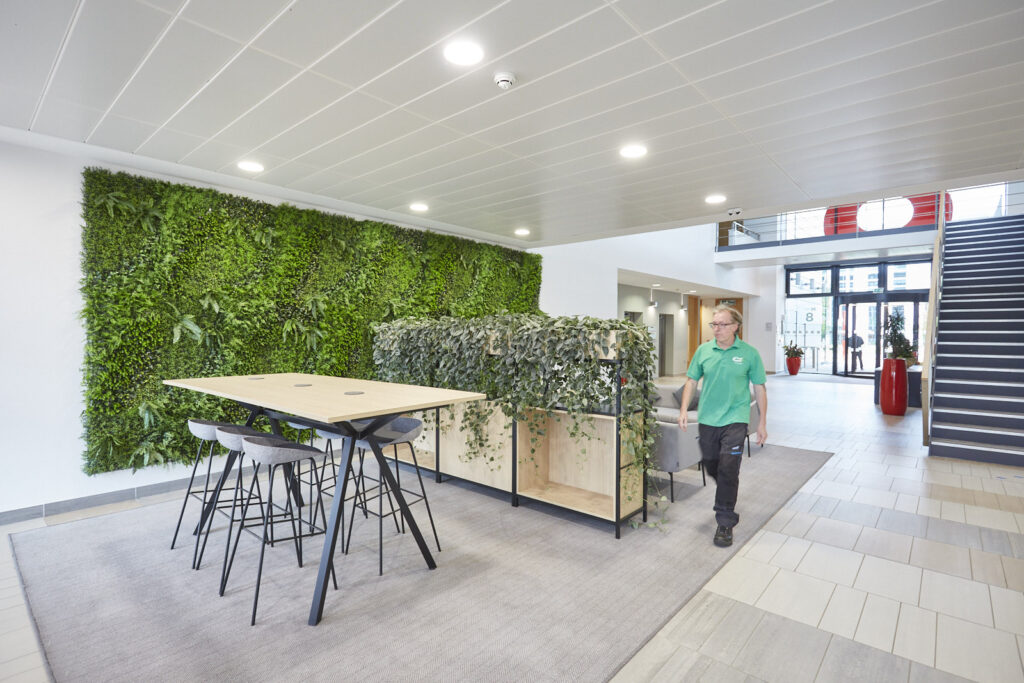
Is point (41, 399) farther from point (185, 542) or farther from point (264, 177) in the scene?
point (264, 177)

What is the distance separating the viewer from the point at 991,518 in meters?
3.87

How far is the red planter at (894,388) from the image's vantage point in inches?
324

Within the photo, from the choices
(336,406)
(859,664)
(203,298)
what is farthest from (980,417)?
(203,298)

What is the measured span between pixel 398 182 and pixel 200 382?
2352 mm

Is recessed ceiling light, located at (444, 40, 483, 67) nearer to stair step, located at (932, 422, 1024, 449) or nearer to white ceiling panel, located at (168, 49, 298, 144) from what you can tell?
white ceiling panel, located at (168, 49, 298, 144)

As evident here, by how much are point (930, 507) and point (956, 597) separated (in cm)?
167

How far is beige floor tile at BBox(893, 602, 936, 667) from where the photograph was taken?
2.24 meters

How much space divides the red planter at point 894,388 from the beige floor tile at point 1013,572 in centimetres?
593

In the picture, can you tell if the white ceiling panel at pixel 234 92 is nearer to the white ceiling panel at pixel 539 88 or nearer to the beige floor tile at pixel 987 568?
the white ceiling panel at pixel 539 88

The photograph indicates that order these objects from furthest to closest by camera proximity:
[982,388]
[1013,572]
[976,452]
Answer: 1. [982,388]
2. [976,452]
3. [1013,572]

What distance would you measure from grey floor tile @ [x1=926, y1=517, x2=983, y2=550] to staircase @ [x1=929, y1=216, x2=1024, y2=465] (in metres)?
2.43

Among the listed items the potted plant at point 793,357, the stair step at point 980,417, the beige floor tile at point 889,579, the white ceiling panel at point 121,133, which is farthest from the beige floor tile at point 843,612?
the potted plant at point 793,357

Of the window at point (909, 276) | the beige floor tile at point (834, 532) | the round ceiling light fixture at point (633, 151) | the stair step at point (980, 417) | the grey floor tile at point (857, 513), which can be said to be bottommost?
the beige floor tile at point (834, 532)

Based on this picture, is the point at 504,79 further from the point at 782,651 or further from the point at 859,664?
the point at 859,664
